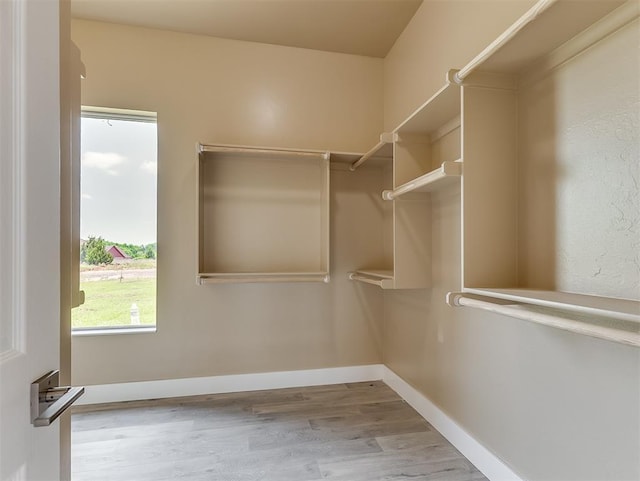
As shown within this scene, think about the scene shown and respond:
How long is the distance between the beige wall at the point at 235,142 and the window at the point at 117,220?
12 centimetres

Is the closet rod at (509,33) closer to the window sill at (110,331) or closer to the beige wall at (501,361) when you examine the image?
the beige wall at (501,361)

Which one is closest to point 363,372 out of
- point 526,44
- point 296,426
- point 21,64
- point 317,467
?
point 296,426

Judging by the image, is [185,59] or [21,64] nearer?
[21,64]

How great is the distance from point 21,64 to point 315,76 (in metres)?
2.48

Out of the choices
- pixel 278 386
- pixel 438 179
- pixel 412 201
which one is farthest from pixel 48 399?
A: pixel 278 386

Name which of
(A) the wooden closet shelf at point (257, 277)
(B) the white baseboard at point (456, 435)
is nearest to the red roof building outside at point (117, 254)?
(A) the wooden closet shelf at point (257, 277)

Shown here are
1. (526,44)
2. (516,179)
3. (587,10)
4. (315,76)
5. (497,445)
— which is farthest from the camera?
(315,76)

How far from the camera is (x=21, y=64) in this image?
54 cm

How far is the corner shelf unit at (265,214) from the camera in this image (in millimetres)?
2523

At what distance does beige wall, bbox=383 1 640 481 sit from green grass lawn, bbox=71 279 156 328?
191 centimetres

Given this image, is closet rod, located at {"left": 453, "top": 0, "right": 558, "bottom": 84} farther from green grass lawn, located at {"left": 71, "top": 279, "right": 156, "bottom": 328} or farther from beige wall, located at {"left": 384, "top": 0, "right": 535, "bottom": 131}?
green grass lawn, located at {"left": 71, "top": 279, "right": 156, "bottom": 328}

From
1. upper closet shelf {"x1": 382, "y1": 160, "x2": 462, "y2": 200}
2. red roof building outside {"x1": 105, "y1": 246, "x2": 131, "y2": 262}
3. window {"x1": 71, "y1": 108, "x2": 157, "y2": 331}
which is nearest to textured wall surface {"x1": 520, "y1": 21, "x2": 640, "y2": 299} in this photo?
upper closet shelf {"x1": 382, "y1": 160, "x2": 462, "y2": 200}

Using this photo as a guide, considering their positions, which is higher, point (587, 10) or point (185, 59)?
point (185, 59)

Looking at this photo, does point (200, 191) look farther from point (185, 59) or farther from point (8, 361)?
point (8, 361)
